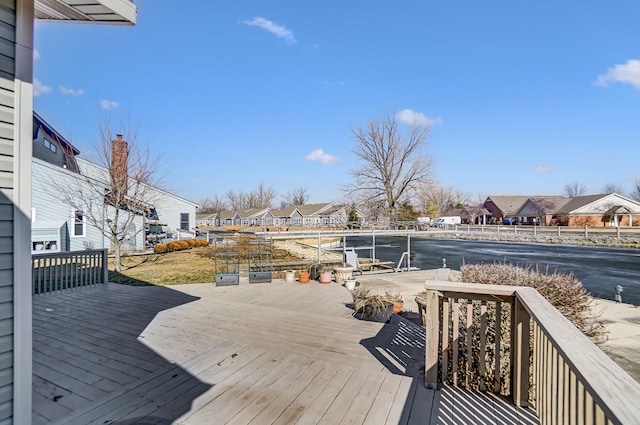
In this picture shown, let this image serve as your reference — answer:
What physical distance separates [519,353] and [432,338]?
0.65 meters

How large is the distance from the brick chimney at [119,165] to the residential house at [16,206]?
11.1m

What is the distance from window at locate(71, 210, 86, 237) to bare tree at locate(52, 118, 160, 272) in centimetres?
6

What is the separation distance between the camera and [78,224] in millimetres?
14062

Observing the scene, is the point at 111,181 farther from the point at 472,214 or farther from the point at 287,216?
the point at 472,214

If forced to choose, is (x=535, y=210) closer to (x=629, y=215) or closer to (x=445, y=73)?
(x=629, y=215)

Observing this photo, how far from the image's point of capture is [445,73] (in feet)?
55.3

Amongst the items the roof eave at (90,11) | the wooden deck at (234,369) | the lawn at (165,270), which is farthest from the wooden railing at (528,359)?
the lawn at (165,270)

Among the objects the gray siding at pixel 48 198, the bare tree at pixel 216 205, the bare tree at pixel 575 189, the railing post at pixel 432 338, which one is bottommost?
the railing post at pixel 432 338

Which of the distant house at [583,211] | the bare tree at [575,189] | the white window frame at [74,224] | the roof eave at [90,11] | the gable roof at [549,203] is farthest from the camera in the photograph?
the bare tree at [575,189]

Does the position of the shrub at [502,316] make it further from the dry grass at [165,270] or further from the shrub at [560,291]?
the dry grass at [165,270]

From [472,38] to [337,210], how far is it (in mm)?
34985

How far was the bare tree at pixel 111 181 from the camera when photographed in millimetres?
12219

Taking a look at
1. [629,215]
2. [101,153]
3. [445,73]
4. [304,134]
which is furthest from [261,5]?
[629,215]

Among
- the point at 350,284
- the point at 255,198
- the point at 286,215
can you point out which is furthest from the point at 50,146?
the point at 255,198
